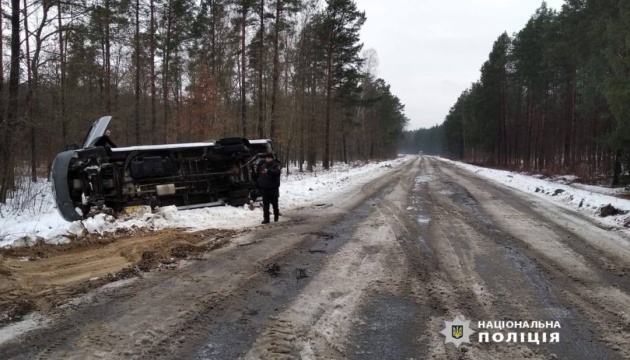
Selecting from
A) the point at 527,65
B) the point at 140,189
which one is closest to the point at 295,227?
the point at 140,189

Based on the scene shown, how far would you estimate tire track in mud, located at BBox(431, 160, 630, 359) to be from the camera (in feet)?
11.1

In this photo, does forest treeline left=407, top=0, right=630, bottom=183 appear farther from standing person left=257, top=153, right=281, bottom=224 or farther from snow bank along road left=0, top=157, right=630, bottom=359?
standing person left=257, top=153, right=281, bottom=224

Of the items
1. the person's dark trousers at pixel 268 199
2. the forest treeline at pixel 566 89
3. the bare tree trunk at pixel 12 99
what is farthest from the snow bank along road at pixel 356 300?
the forest treeline at pixel 566 89

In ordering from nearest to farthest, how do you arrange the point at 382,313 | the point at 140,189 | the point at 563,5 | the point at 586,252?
the point at 382,313, the point at 586,252, the point at 140,189, the point at 563,5

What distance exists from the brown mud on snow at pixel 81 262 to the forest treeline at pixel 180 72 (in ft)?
19.9

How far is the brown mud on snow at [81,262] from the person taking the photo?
438 centimetres

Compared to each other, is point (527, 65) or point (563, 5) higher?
point (563, 5)

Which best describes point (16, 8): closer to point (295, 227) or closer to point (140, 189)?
point (140, 189)

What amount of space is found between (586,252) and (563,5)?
31845 millimetres

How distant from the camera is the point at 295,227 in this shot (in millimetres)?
8594

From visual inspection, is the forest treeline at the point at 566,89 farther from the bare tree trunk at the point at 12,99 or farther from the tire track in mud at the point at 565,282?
the bare tree trunk at the point at 12,99

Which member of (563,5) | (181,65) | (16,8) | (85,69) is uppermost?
(563,5)

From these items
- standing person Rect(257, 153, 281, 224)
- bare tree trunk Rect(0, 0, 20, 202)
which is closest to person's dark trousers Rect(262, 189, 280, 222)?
standing person Rect(257, 153, 281, 224)

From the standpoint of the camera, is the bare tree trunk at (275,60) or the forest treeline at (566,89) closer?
the forest treeline at (566,89)
